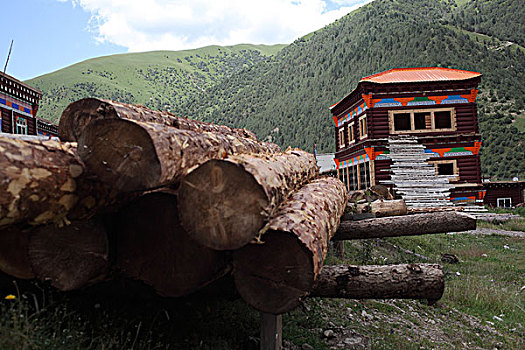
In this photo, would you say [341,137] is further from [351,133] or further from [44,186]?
[44,186]

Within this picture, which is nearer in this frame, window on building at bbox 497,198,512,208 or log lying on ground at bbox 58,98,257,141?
log lying on ground at bbox 58,98,257,141

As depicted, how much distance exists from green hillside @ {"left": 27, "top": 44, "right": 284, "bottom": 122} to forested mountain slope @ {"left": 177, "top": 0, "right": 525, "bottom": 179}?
32.2 m

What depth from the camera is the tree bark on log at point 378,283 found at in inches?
164

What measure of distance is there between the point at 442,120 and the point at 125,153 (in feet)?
66.9

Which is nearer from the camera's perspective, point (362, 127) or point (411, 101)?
point (411, 101)

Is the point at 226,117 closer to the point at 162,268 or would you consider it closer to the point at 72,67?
the point at 162,268

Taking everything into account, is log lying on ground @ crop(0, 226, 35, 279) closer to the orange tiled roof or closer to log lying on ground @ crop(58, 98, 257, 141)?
log lying on ground @ crop(58, 98, 257, 141)

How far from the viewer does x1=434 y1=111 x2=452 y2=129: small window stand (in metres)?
19.5

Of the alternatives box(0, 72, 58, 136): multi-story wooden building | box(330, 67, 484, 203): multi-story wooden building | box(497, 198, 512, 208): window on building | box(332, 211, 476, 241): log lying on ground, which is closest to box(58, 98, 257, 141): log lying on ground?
box(332, 211, 476, 241): log lying on ground

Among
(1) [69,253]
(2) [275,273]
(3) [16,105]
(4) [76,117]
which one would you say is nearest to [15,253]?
(1) [69,253]

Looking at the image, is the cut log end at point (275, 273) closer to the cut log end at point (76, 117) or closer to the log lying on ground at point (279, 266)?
the log lying on ground at point (279, 266)

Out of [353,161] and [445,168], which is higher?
[353,161]

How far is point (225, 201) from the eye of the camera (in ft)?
8.82

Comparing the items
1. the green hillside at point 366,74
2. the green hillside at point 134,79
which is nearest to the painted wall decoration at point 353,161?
the green hillside at point 366,74
